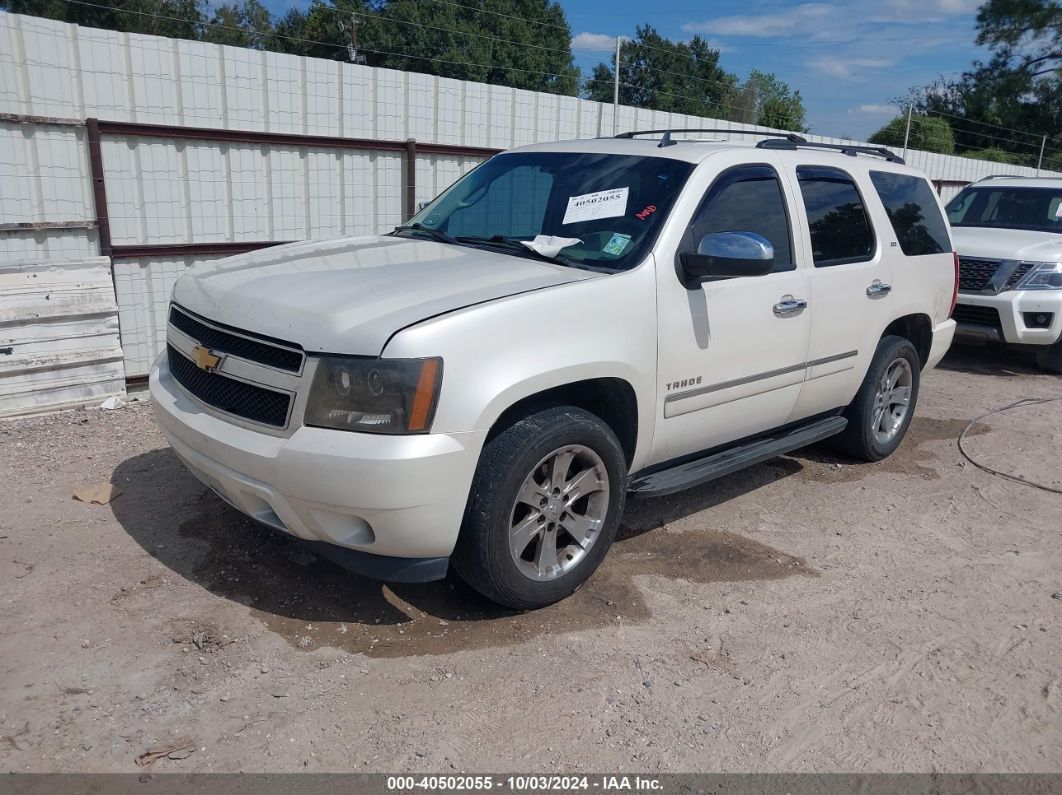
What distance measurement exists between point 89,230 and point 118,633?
4.06 metres

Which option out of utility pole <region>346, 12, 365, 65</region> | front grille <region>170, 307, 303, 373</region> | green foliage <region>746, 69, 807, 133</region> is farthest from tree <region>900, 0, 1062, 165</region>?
front grille <region>170, 307, 303, 373</region>

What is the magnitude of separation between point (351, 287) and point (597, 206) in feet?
4.49

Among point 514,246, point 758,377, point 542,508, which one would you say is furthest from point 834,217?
point 542,508

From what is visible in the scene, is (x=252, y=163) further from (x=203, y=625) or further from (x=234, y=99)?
(x=203, y=625)

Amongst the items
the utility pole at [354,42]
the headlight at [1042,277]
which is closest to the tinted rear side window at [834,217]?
the headlight at [1042,277]

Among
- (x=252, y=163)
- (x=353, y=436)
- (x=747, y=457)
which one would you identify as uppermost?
(x=252, y=163)

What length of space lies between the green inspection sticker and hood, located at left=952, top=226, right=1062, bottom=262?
21.2 ft

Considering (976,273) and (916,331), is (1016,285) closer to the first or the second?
(976,273)

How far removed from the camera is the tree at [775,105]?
1291 inches

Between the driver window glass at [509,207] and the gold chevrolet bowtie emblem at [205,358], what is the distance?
5.01ft

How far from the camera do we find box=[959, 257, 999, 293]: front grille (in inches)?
350

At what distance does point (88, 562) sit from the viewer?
4.04 m

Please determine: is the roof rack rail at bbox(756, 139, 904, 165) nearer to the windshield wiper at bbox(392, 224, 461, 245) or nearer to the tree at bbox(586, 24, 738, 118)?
the windshield wiper at bbox(392, 224, 461, 245)

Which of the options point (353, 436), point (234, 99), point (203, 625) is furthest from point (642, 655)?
point (234, 99)
